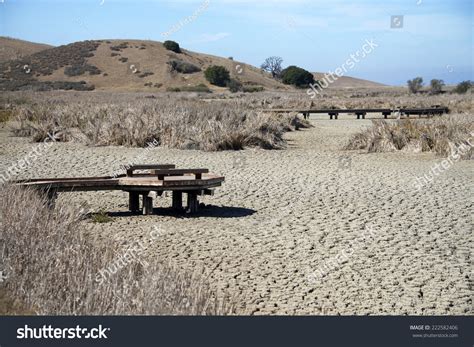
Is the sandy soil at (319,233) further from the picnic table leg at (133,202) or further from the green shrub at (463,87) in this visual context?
the green shrub at (463,87)

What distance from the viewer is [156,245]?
319 inches

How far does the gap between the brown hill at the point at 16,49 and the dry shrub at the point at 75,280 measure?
7858 cm

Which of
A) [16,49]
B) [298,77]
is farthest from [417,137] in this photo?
[16,49]

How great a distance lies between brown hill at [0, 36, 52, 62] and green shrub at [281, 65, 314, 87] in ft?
121

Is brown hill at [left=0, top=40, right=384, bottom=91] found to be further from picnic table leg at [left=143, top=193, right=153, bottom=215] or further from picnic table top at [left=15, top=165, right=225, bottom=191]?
picnic table leg at [left=143, top=193, right=153, bottom=215]

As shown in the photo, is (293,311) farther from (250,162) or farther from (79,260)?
(250,162)

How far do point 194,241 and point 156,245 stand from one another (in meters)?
0.50

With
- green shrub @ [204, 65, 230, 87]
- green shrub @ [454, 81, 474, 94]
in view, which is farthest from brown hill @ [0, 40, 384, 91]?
green shrub @ [454, 81, 474, 94]

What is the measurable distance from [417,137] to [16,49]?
83.1 metres

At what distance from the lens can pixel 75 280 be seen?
16.4 feet

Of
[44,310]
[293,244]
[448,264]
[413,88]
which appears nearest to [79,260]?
[44,310]

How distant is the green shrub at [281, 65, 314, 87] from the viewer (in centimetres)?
9681

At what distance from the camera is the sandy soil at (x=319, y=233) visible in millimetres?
6422

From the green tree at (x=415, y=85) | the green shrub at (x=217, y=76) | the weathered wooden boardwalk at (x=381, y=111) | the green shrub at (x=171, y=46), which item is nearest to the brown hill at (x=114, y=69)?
the green shrub at (x=171, y=46)
